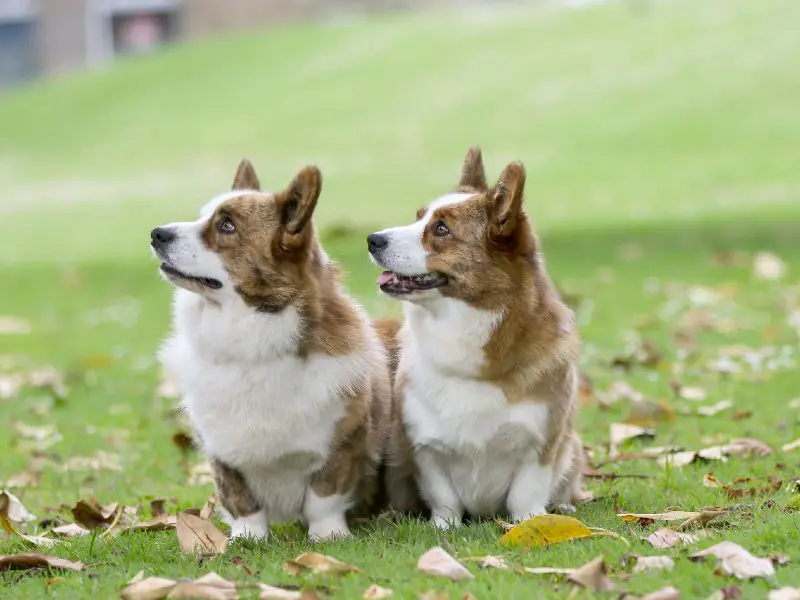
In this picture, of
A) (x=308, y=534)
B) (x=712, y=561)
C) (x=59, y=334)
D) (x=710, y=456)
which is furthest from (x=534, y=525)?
(x=59, y=334)

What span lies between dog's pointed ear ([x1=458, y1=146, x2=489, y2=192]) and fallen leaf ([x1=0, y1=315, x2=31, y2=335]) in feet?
24.3

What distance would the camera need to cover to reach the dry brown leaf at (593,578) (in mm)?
3570

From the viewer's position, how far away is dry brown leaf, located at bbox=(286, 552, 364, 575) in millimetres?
3871

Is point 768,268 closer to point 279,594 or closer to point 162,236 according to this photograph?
point 162,236

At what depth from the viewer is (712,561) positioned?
3746 millimetres

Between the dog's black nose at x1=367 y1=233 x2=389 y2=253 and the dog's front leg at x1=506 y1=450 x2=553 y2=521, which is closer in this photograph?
the dog's black nose at x1=367 y1=233 x2=389 y2=253

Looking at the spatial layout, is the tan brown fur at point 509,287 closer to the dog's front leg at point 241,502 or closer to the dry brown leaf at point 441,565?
the dry brown leaf at point 441,565

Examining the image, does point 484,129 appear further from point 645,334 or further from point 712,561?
point 712,561

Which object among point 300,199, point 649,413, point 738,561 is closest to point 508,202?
point 300,199

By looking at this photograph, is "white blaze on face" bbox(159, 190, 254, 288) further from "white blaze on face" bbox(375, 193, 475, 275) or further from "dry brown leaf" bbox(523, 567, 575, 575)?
"dry brown leaf" bbox(523, 567, 575, 575)

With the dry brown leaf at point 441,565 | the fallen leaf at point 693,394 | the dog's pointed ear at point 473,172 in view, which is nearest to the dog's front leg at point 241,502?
the dry brown leaf at point 441,565

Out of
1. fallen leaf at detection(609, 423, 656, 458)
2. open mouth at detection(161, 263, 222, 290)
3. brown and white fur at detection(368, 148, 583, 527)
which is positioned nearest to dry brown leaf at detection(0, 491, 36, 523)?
open mouth at detection(161, 263, 222, 290)

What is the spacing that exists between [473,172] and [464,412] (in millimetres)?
1074

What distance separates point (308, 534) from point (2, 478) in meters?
2.12
